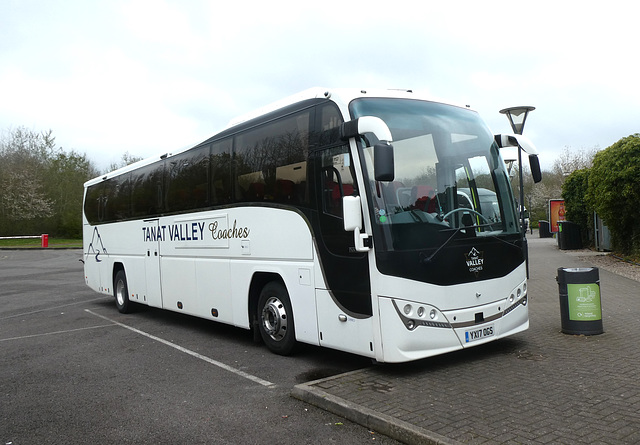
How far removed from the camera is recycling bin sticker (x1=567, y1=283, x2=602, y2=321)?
25.4ft

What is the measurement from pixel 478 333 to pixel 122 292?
9136 millimetres

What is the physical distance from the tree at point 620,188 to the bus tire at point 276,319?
13041mm

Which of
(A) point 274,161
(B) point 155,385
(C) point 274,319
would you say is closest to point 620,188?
(A) point 274,161

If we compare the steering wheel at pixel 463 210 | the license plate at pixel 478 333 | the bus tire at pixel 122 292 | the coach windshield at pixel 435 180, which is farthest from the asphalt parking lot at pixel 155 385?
the steering wheel at pixel 463 210

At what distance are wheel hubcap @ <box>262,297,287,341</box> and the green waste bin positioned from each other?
3964 millimetres

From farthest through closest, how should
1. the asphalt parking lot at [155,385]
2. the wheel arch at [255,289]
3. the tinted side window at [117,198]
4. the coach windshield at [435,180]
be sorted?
1. the tinted side window at [117,198]
2. the wheel arch at [255,289]
3. the coach windshield at [435,180]
4. the asphalt parking lot at [155,385]

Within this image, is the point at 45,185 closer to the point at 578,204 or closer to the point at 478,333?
the point at 578,204

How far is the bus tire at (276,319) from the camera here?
24.7 ft

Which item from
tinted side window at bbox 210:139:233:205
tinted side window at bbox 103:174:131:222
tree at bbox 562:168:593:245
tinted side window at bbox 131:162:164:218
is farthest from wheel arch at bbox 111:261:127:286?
tree at bbox 562:168:593:245

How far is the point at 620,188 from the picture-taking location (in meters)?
16.9

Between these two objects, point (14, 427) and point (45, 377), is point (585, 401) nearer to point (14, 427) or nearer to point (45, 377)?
point (14, 427)

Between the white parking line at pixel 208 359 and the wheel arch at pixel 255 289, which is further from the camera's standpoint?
the wheel arch at pixel 255 289

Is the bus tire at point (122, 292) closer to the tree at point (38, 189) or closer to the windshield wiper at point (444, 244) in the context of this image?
the windshield wiper at point (444, 244)

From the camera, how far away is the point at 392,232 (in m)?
6.02
